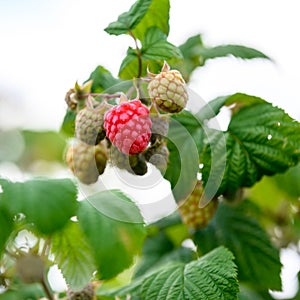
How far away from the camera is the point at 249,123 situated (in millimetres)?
1811

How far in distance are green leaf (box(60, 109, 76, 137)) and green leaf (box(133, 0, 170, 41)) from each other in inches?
9.4

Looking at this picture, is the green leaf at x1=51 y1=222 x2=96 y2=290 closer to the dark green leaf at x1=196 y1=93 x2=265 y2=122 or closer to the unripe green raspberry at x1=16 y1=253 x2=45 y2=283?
the unripe green raspberry at x1=16 y1=253 x2=45 y2=283

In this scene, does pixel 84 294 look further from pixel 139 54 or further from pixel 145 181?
pixel 139 54

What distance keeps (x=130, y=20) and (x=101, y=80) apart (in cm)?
15

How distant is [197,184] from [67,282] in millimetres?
370

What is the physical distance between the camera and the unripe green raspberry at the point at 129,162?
157 cm

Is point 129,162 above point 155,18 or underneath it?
underneath

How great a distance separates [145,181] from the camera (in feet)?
5.40

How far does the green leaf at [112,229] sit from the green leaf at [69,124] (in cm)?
19

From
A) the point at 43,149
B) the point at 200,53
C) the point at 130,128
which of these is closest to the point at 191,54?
the point at 200,53

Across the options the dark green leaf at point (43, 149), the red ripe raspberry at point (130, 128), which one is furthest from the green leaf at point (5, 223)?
the dark green leaf at point (43, 149)

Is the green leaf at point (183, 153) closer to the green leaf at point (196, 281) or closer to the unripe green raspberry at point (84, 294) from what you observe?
the green leaf at point (196, 281)

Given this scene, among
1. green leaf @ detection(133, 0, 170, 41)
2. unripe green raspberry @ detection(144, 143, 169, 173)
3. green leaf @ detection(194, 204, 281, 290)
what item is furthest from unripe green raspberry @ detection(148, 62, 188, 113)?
green leaf @ detection(194, 204, 281, 290)

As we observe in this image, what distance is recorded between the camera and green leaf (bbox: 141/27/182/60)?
1.70m
